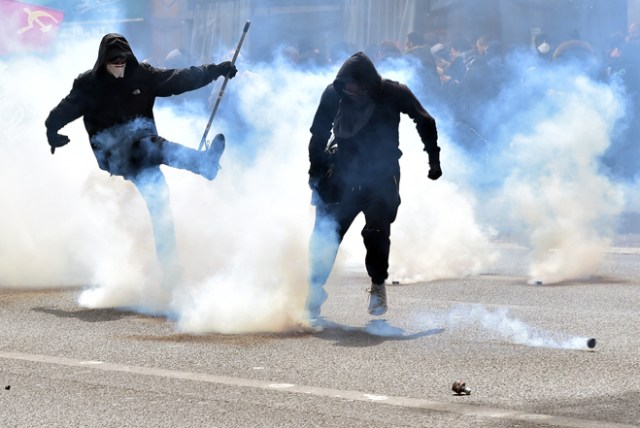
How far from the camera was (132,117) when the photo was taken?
929 centimetres

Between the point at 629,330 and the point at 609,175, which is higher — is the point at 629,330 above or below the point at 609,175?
below

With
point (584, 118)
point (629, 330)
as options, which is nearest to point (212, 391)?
point (629, 330)

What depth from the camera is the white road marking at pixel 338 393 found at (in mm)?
5676

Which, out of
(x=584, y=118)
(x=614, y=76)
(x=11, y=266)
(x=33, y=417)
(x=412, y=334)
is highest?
(x=614, y=76)

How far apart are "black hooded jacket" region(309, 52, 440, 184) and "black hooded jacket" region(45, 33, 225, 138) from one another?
1257mm

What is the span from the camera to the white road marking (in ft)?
18.6

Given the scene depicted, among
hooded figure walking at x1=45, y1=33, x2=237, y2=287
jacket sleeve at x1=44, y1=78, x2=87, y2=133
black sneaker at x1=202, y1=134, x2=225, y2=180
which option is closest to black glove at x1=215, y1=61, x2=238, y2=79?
hooded figure walking at x1=45, y1=33, x2=237, y2=287

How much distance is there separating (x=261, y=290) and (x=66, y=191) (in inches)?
139

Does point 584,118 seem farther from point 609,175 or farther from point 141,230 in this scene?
point 141,230

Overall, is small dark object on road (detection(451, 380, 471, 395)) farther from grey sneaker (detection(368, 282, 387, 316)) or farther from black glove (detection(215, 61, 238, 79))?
black glove (detection(215, 61, 238, 79))

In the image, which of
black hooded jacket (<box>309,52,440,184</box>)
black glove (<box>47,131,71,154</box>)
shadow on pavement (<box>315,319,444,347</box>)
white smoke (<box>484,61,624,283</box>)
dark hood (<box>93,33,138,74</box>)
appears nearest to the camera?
shadow on pavement (<box>315,319,444,347</box>)

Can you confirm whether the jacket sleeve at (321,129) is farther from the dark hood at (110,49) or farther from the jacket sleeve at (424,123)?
the dark hood at (110,49)

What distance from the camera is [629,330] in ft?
26.5

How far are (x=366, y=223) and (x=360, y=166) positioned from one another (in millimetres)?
335
